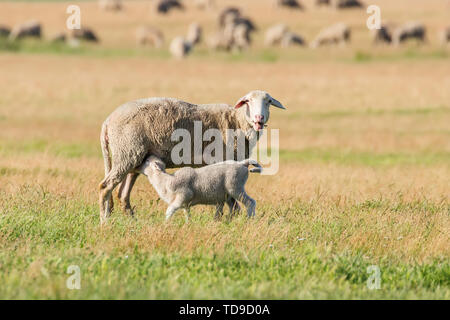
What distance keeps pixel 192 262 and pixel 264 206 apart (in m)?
2.78

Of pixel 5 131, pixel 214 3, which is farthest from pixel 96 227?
pixel 214 3

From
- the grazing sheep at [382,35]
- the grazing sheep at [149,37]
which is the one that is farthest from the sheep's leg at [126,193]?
the grazing sheep at [149,37]

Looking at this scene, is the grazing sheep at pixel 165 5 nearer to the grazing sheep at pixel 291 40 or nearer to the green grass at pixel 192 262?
the grazing sheep at pixel 291 40

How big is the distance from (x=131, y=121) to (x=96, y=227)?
157 centimetres

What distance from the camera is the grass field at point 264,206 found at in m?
6.26

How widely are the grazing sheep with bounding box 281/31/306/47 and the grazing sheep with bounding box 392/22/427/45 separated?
248 inches

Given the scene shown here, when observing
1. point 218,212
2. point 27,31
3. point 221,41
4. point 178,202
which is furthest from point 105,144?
point 27,31

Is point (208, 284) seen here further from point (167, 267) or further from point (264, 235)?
point (264, 235)

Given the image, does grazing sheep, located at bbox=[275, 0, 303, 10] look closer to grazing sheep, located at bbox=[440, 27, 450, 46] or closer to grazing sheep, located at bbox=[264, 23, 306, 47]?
grazing sheep, located at bbox=[264, 23, 306, 47]

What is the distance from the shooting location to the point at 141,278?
6.20 meters

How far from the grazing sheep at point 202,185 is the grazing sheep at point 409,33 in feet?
153

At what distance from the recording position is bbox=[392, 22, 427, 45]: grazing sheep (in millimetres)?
52438

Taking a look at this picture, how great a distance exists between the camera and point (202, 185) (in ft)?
26.4
